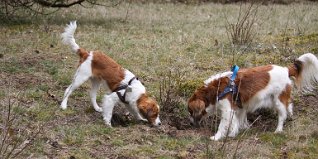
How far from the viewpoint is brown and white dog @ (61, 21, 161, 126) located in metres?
6.01

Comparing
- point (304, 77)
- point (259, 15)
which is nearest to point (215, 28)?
point (259, 15)

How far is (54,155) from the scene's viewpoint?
481 cm

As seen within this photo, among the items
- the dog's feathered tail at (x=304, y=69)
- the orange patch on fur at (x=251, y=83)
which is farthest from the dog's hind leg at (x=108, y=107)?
the dog's feathered tail at (x=304, y=69)

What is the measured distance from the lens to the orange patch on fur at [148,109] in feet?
19.5

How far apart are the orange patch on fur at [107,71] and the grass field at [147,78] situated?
49 centimetres

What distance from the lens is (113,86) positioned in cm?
633

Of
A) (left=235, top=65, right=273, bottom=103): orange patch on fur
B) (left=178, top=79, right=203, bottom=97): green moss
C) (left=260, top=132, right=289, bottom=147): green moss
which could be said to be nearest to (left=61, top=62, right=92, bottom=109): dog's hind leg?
(left=178, top=79, right=203, bottom=97): green moss

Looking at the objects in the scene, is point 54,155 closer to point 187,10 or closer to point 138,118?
point 138,118

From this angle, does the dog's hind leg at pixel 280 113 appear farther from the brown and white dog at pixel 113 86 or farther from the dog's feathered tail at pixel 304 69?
the brown and white dog at pixel 113 86

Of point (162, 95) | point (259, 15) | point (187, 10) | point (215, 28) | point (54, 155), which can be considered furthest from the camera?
point (187, 10)

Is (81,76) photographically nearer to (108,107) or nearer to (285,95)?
(108,107)

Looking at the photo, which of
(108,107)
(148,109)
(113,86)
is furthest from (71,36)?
(148,109)

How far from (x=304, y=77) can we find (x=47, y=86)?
12.2ft

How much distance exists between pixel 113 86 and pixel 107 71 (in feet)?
0.71
